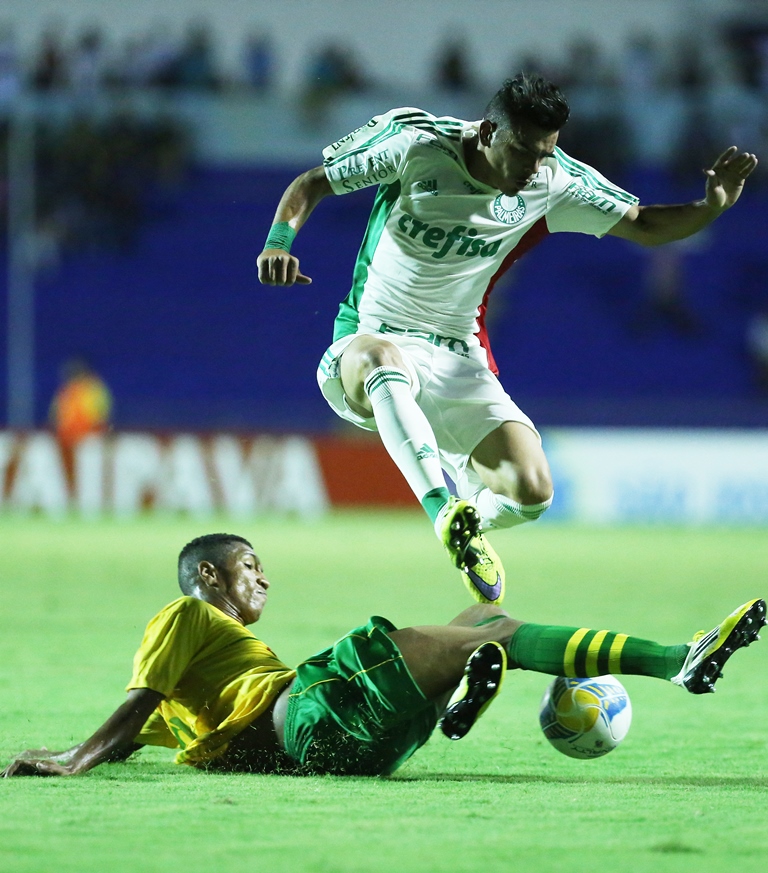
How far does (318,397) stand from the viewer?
24031 millimetres

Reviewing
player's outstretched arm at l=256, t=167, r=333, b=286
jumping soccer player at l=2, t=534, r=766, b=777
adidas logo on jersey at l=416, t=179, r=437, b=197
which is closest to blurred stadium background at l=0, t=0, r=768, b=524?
adidas logo on jersey at l=416, t=179, r=437, b=197

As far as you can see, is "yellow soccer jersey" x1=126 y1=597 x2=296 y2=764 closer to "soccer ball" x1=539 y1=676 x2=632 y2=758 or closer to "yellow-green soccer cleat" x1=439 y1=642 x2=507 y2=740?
"yellow-green soccer cleat" x1=439 y1=642 x2=507 y2=740

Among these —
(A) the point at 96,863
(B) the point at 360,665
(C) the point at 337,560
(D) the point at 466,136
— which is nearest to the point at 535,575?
(C) the point at 337,560

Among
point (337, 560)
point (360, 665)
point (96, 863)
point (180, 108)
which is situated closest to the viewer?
point (96, 863)

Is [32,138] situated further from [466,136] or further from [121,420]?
[466,136]

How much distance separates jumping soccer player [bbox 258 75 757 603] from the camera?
5.89 metres

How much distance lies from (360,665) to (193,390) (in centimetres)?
1973

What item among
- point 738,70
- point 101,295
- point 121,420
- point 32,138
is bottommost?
point 121,420

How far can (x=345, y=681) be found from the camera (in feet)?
15.2

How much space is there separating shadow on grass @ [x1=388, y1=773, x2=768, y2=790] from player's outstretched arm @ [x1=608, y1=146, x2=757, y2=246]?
2.68m

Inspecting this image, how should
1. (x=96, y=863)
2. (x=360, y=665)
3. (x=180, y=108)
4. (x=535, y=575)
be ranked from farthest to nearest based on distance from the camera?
(x=180, y=108) < (x=535, y=575) < (x=360, y=665) < (x=96, y=863)

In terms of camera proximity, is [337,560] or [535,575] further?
[337,560]

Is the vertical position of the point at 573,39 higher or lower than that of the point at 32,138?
higher

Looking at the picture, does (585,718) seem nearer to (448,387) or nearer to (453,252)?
(448,387)
